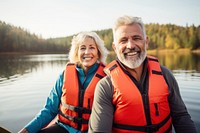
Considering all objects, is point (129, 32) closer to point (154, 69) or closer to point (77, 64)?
point (154, 69)

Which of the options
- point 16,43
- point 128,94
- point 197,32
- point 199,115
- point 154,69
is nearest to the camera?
point 128,94

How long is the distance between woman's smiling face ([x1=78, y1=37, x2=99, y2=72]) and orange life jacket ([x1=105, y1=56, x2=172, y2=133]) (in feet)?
3.36

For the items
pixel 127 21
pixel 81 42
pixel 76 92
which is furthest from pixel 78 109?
pixel 127 21

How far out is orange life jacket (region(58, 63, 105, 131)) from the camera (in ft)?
9.22

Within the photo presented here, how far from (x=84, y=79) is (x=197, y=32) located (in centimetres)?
8006

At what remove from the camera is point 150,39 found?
79.4m

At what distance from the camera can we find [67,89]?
9.68 feet

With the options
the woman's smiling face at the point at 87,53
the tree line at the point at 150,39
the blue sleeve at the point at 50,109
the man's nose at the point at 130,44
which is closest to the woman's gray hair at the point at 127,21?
the man's nose at the point at 130,44

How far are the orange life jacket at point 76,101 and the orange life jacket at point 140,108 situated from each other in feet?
2.61

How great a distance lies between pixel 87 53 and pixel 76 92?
61cm

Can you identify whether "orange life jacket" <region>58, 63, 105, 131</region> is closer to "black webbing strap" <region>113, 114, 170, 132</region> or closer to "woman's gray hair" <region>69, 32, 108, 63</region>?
"woman's gray hair" <region>69, 32, 108, 63</region>

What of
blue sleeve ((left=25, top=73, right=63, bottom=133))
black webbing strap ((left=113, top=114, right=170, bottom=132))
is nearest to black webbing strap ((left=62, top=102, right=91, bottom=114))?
blue sleeve ((left=25, top=73, right=63, bottom=133))

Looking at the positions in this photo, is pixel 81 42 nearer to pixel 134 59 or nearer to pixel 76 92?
pixel 76 92

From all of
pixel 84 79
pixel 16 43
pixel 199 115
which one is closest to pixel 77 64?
pixel 84 79
